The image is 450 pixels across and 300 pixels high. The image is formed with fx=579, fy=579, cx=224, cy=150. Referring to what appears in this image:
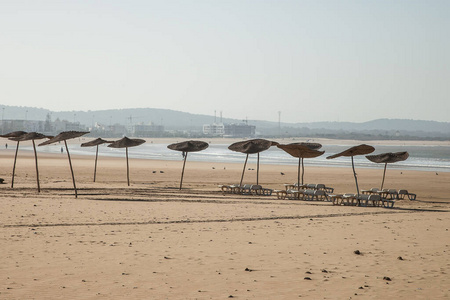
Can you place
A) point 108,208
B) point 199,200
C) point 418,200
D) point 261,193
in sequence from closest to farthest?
point 108,208, point 199,200, point 418,200, point 261,193

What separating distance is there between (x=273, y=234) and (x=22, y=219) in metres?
5.39

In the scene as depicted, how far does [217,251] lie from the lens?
30.2 feet

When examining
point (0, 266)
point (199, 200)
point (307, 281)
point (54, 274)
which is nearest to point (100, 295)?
point (54, 274)

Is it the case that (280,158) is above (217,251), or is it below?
below

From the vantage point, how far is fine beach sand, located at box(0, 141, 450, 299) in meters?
6.95

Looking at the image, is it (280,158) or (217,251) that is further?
(280,158)

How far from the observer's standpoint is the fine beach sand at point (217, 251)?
6953 millimetres

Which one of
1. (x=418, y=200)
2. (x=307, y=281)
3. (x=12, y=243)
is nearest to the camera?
(x=307, y=281)

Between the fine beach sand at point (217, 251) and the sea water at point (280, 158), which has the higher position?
the fine beach sand at point (217, 251)

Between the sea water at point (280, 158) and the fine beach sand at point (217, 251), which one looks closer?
the fine beach sand at point (217, 251)

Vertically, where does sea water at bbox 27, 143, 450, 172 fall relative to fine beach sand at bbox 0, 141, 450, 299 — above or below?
below

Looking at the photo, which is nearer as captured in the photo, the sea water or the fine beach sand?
the fine beach sand

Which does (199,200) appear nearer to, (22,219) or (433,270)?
(22,219)

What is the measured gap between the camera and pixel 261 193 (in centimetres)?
2234
